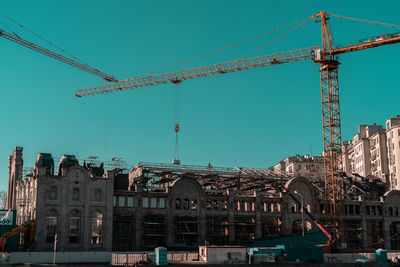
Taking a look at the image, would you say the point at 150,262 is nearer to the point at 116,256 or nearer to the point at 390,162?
the point at 116,256

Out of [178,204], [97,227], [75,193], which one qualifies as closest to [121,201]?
[97,227]

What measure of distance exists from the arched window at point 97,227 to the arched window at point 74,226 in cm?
270

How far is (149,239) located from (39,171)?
79.1ft

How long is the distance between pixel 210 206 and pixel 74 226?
31.4 m

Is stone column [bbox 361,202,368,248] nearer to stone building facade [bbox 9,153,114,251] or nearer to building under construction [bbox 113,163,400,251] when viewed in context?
building under construction [bbox 113,163,400,251]

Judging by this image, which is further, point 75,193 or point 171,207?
point 171,207

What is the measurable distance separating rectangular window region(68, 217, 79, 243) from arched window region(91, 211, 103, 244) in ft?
9.31

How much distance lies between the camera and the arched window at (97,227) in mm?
85125

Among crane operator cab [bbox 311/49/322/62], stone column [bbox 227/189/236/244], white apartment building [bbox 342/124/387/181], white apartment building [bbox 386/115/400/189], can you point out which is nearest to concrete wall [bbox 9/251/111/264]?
stone column [bbox 227/189/236/244]

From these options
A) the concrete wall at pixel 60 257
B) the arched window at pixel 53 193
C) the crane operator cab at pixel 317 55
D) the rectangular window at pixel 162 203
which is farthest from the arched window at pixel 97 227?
the crane operator cab at pixel 317 55

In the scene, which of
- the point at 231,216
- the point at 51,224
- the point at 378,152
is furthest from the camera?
the point at 378,152

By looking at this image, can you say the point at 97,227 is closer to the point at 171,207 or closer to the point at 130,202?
the point at 130,202

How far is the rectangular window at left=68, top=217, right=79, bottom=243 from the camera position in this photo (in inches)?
3273

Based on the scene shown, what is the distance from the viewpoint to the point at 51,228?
81.9 metres
